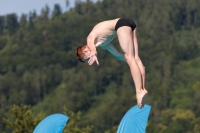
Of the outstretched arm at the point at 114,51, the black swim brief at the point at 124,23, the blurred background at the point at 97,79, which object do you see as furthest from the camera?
the blurred background at the point at 97,79

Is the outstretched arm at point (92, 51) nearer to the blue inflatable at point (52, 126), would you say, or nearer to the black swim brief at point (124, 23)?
the black swim brief at point (124, 23)

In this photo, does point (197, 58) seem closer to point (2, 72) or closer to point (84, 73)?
point (84, 73)

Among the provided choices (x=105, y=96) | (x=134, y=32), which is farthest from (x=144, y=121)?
(x=105, y=96)

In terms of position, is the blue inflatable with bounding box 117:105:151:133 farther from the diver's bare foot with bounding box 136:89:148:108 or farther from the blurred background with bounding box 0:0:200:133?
the blurred background with bounding box 0:0:200:133

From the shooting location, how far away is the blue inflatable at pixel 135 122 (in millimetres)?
20333

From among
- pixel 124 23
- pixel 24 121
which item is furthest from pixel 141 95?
pixel 24 121

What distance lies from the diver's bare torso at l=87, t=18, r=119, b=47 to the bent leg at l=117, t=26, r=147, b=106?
248 millimetres

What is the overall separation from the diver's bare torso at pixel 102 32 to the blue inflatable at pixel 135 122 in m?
3.63

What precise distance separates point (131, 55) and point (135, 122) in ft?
12.5

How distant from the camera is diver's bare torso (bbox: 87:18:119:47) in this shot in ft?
56.4

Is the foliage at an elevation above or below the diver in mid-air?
below

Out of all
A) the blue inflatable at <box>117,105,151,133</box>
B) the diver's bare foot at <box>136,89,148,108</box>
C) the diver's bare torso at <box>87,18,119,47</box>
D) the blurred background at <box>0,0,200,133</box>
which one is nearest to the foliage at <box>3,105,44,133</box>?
the blue inflatable at <box>117,105,151,133</box>

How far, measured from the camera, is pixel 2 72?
185 m

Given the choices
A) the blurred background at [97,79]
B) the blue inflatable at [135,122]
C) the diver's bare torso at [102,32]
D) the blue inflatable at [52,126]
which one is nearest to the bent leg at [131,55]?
the diver's bare torso at [102,32]
